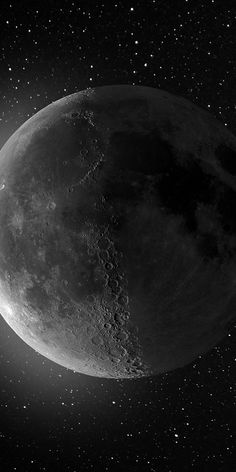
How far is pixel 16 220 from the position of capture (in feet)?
10.4

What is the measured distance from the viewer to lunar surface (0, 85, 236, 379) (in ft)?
9.78

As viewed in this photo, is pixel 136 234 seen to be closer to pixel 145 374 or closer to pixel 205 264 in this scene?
pixel 205 264

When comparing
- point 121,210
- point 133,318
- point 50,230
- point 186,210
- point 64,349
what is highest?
point 186,210

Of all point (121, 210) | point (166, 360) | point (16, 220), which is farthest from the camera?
point (166, 360)

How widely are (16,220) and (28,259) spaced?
0.74 feet

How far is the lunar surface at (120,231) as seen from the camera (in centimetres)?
298

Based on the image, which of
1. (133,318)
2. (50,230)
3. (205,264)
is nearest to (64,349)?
(133,318)

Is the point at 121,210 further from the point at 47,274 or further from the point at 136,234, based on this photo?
the point at 47,274

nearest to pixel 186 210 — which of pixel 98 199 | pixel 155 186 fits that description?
pixel 155 186

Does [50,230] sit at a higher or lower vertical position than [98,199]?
lower

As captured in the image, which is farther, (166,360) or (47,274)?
(166,360)

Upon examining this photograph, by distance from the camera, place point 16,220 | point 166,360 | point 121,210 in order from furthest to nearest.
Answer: point 166,360, point 16,220, point 121,210

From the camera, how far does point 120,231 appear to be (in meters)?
2.95

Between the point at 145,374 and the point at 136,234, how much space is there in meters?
1.09
